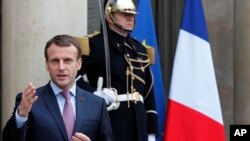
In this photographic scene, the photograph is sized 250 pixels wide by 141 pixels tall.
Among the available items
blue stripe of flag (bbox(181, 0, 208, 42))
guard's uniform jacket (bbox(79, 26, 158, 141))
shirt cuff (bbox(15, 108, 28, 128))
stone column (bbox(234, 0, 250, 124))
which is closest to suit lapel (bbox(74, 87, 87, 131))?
shirt cuff (bbox(15, 108, 28, 128))

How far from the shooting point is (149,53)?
17.2 feet

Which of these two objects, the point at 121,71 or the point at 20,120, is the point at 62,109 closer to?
the point at 20,120

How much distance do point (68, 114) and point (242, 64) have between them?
380cm

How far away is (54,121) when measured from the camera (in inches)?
136

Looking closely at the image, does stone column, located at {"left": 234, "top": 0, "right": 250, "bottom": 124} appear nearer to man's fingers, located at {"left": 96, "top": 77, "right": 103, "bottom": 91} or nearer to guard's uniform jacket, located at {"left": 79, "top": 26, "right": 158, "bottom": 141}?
guard's uniform jacket, located at {"left": 79, "top": 26, "right": 158, "bottom": 141}

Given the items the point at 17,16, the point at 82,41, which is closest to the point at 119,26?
the point at 82,41

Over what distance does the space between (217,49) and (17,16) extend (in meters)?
3.40

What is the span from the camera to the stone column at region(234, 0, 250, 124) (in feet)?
22.9

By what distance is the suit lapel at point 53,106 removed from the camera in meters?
3.46

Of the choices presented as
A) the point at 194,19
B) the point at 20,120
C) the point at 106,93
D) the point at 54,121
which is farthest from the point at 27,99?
the point at 194,19

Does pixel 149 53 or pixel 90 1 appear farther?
pixel 90 1

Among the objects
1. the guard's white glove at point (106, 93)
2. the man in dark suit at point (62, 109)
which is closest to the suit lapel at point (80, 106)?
the man in dark suit at point (62, 109)

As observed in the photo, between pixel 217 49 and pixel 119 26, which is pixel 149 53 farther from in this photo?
pixel 217 49

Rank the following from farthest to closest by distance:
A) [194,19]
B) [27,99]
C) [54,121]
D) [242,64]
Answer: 1. [242,64]
2. [194,19]
3. [54,121]
4. [27,99]
